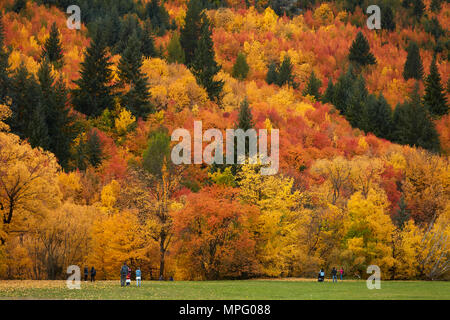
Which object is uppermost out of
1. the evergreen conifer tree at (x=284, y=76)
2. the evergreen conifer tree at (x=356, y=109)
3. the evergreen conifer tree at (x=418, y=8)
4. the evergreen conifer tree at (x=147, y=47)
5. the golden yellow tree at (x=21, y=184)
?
the evergreen conifer tree at (x=418, y=8)

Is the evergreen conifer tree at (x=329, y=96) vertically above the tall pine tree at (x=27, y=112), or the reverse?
the evergreen conifer tree at (x=329, y=96)

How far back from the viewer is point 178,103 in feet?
331

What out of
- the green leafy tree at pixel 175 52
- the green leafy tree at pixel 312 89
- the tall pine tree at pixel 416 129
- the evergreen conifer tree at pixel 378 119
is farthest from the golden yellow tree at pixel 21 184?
the green leafy tree at pixel 312 89

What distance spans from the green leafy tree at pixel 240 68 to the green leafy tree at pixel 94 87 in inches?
→ 1540

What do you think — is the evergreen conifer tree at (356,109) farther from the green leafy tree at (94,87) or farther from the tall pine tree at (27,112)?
the tall pine tree at (27,112)

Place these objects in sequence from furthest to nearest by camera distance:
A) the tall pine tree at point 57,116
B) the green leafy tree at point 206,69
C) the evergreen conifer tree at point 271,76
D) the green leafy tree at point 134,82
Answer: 1. the evergreen conifer tree at point 271,76
2. the green leafy tree at point 206,69
3. the green leafy tree at point 134,82
4. the tall pine tree at point 57,116

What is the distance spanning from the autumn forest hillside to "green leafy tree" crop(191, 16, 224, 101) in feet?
1.02

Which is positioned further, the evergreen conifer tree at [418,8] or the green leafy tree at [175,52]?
the evergreen conifer tree at [418,8]

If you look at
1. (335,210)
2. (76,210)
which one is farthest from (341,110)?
(76,210)

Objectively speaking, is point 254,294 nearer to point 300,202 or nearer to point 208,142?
point 300,202

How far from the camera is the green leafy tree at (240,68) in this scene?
125938 millimetres

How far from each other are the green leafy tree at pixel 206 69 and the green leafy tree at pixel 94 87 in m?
20.2

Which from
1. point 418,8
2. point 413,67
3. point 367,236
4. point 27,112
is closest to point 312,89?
point 413,67

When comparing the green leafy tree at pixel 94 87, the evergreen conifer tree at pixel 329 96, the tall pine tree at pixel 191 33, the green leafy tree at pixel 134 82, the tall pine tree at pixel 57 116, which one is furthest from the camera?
the tall pine tree at pixel 191 33
